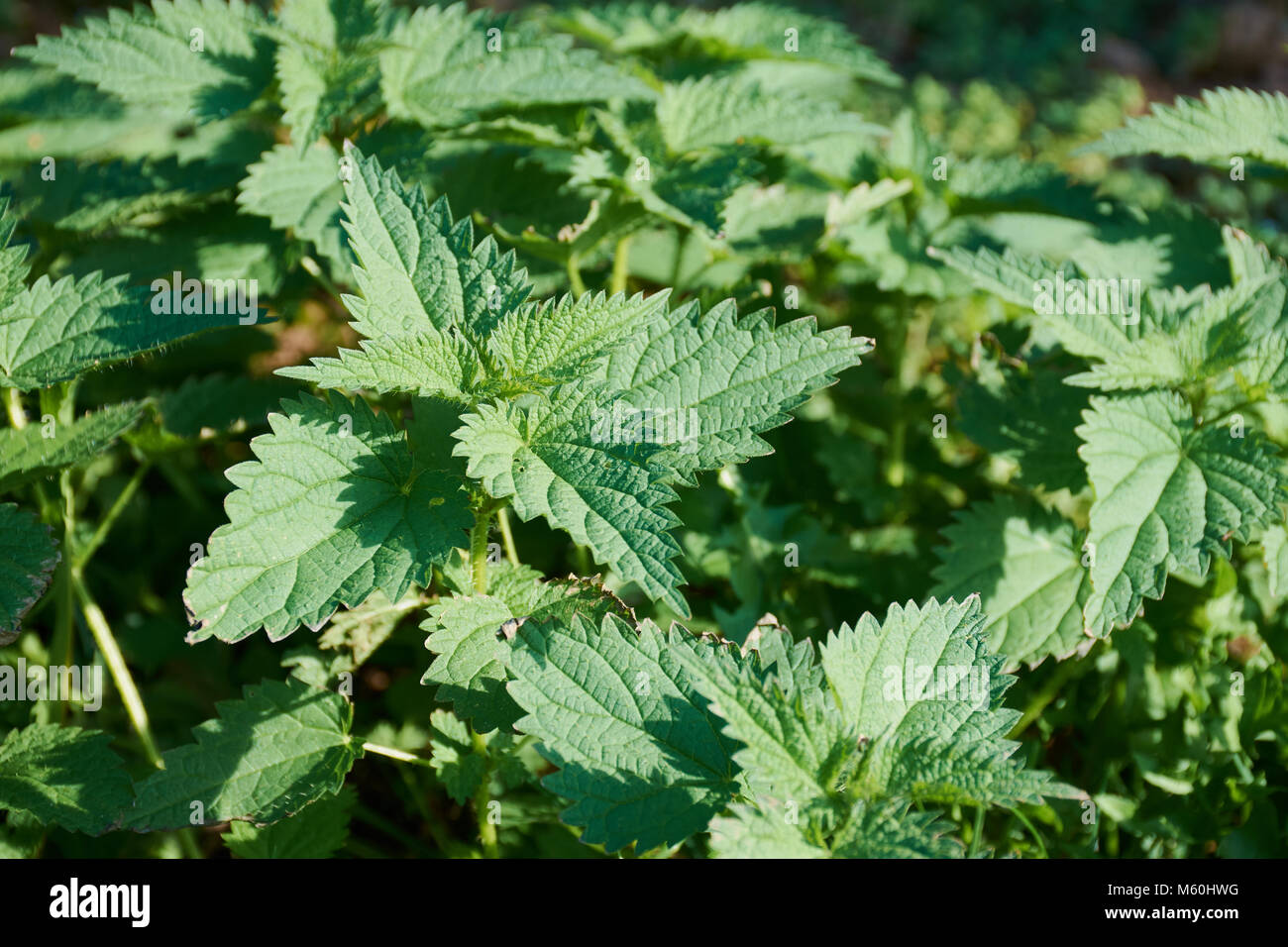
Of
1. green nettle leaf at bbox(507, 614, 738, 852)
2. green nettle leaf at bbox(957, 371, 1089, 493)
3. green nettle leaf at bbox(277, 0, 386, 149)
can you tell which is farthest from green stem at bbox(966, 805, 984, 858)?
green nettle leaf at bbox(277, 0, 386, 149)

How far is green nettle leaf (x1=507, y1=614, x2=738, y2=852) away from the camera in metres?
1.87

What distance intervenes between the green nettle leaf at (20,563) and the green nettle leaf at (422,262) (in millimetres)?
805

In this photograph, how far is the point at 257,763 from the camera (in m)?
2.18

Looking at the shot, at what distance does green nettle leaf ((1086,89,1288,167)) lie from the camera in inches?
109

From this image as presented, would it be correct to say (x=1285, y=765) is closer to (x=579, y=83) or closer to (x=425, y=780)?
(x=425, y=780)

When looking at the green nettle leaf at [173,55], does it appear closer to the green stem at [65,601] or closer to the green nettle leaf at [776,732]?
the green stem at [65,601]

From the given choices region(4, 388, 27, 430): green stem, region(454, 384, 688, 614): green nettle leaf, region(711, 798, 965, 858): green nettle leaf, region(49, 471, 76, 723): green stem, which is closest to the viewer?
region(711, 798, 965, 858): green nettle leaf

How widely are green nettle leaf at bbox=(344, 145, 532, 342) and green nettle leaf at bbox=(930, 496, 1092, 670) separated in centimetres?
125

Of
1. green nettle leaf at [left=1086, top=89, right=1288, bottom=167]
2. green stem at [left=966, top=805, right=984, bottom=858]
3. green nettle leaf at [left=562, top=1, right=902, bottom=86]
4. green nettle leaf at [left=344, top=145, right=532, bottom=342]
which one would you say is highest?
green nettle leaf at [left=562, top=1, right=902, bottom=86]

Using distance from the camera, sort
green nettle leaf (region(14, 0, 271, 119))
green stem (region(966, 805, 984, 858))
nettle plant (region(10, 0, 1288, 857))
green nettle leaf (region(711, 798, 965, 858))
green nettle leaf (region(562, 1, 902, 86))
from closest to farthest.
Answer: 1. green nettle leaf (region(711, 798, 965, 858))
2. nettle plant (region(10, 0, 1288, 857))
3. green stem (region(966, 805, 984, 858))
4. green nettle leaf (region(14, 0, 271, 119))
5. green nettle leaf (region(562, 1, 902, 86))

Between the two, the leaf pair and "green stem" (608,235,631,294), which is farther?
"green stem" (608,235,631,294)

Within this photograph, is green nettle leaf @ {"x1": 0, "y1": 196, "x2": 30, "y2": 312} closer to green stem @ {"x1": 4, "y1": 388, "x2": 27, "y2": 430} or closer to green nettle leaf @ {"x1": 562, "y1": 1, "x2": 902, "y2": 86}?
green stem @ {"x1": 4, "y1": 388, "x2": 27, "y2": 430}

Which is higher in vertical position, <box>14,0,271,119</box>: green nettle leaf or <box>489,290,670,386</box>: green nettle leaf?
<box>14,0,271,119</box>: green nettle leaf

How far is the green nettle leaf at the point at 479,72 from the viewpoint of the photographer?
279 centimetres
